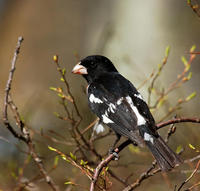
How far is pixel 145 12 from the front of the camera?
1020cm

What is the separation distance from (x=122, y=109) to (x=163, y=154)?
2.28 feet

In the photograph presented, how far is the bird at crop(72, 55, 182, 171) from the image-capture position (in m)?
3.10

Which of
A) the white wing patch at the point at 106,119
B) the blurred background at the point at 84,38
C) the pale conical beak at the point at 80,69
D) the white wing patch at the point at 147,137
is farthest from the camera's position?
the blurred background at the point at 84,38

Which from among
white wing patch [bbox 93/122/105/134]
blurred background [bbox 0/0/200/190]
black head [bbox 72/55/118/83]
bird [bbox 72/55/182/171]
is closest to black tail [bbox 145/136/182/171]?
bird [bbox 72/55/182/171]

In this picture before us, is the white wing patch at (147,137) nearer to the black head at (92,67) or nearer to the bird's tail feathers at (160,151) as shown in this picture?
the bird's tail feathers at (160,151)

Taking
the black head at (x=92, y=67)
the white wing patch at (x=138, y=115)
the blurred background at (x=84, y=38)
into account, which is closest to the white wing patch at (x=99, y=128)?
the white wing patch at (x=138, y=115)

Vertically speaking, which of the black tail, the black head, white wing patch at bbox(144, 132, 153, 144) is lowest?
the black tail

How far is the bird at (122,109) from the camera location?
10.2 feet

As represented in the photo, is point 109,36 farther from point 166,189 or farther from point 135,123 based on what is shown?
point 166,189

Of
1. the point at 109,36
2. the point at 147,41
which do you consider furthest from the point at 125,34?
the point at 109,36

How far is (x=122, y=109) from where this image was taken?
354 centimetres

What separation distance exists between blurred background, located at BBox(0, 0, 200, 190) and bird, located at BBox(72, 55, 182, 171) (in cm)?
235

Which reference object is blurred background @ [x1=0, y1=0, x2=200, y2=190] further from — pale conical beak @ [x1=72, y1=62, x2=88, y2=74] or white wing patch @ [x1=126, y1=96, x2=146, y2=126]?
white wing patch @ [x1=126, y1=96, x2=146, y2=126]

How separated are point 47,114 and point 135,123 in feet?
19.5
